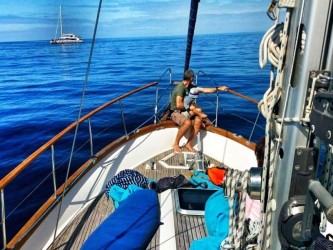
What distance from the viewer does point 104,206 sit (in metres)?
3.52

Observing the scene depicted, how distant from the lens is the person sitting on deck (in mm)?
5160

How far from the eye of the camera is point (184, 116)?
533 cm

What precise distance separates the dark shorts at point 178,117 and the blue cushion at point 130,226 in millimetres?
2099

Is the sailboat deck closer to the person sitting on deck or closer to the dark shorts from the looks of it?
the person sitting on deck

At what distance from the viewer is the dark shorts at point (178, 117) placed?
207 inches

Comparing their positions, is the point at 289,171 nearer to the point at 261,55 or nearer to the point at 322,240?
the point at 261,55

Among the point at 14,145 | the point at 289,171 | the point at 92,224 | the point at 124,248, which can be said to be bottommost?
the point at 14,145

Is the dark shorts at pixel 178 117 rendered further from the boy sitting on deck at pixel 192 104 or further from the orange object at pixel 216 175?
the orange object at pixel 216 175

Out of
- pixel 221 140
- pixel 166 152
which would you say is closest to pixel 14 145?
pixel 166 152

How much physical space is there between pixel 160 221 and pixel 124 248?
0.69 metres

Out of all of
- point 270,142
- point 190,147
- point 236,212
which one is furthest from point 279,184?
point 190,147

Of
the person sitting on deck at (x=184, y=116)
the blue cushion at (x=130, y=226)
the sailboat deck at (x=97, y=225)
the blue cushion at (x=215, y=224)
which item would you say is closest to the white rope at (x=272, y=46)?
the blue cushion at (x=215, y=224)

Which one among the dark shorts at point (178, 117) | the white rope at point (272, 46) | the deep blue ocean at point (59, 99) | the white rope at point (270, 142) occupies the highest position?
the white rope at point (272, 46)

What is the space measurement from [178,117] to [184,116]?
0.10m
